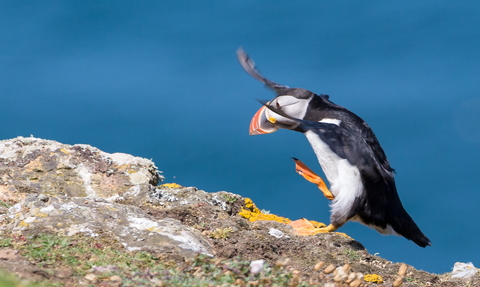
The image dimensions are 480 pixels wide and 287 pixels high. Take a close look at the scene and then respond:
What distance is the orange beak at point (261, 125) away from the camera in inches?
373

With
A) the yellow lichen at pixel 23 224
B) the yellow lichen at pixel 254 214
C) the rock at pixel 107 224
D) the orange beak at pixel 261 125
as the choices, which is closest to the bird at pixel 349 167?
the orange beak at pixel 261 125

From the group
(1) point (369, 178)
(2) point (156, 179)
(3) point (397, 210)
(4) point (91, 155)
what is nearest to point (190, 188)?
(2) point (156, 179)

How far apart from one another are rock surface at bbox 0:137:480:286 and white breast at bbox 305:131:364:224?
1.82ft

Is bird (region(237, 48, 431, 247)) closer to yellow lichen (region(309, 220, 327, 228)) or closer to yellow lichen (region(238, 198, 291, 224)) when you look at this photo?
yellow lichen (region(309, 220, 327, 228))

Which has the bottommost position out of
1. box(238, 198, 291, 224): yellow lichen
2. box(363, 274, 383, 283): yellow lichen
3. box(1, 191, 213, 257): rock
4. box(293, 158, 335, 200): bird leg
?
box(363, 274, 383, 283): yellow lichen

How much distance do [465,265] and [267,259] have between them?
3.41 meters

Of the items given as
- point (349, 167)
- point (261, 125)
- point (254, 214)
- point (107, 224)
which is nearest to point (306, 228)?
point (254, 214)

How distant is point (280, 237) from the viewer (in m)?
6.85

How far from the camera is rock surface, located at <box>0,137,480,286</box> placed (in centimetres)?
561

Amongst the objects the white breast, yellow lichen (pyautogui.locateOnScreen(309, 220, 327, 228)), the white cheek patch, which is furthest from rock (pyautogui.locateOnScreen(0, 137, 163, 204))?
the white cheek patch

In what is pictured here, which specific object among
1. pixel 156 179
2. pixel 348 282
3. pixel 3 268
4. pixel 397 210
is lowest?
pixel 348 282

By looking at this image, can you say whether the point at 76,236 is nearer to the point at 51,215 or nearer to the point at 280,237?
the point at 51,215

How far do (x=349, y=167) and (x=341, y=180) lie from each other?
20 cm

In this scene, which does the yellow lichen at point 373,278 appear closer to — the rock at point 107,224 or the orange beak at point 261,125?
the rock at point 107,224
